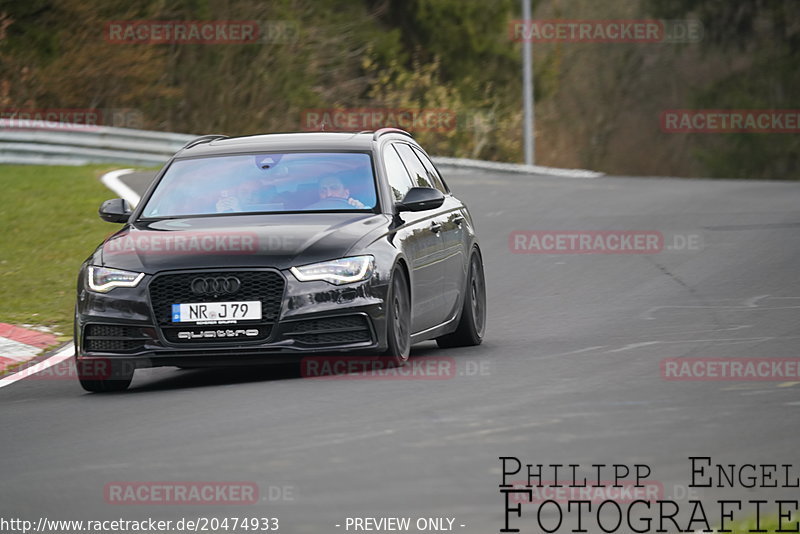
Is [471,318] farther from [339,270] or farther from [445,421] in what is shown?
[445,421]

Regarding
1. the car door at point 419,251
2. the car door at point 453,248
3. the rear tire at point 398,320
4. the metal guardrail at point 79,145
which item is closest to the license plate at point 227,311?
the rear tire at point 398,320

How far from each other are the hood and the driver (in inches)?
10.3

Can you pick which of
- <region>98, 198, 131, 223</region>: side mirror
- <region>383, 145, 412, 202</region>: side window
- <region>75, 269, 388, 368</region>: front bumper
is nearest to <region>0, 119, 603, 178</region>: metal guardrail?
<region>383, 145, 412, 202</region>: side window

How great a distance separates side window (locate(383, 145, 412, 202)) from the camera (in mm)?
11992

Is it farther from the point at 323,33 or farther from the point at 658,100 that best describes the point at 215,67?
the point at 658,100

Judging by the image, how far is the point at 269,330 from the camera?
1055 centimetres

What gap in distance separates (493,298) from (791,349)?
4983 mm

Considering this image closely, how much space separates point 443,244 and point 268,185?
A: 1391 millimetres

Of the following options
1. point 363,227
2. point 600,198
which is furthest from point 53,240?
point 363,227

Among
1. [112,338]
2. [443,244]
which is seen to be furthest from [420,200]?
[112,338]

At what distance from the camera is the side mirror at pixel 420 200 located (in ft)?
37.9

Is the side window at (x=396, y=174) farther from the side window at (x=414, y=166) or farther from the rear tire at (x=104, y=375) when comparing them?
the rear tire at (x=104, y=375)

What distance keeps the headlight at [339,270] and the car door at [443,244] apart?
1401mm

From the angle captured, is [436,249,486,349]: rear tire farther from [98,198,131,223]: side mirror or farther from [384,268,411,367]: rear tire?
[98,198,131,223]: side mirror
